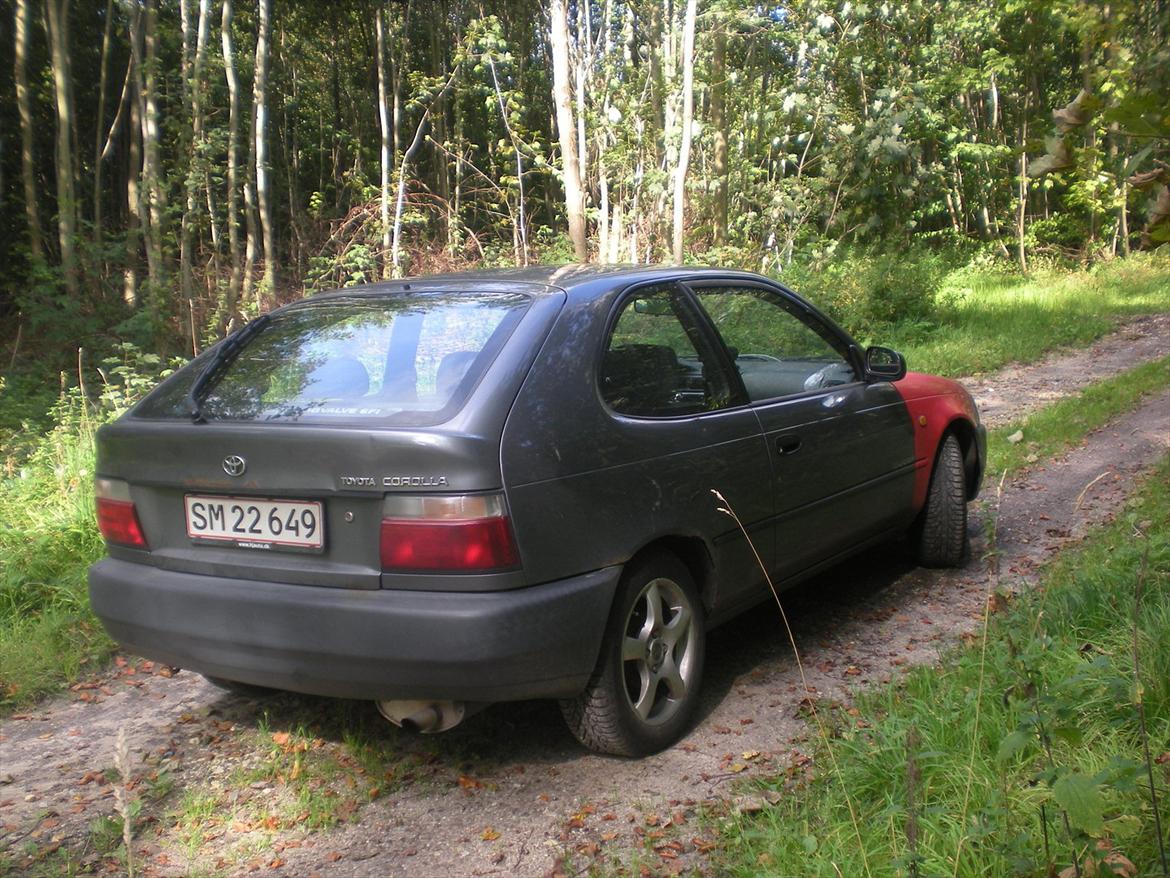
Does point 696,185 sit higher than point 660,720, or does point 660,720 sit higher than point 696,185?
point 696,185

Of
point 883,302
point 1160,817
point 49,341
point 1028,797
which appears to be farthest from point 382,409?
point 49,341

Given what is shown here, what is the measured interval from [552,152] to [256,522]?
594 inches

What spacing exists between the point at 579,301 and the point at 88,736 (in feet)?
7.85

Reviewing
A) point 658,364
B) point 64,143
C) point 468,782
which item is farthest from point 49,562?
point 64,143

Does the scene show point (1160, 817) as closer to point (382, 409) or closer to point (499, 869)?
point (499, 869)

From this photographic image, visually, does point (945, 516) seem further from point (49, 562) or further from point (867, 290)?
point (867, 290)

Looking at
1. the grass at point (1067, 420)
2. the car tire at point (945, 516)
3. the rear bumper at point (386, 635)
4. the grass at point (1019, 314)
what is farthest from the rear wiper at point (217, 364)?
the grass at point (1019, 314)

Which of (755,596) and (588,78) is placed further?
(588,78)

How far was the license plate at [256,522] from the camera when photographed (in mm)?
2842

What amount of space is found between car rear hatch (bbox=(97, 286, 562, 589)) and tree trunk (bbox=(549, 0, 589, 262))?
30.9ft

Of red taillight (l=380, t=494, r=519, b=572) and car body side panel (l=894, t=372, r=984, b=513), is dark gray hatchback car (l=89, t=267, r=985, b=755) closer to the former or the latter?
red taillight (l=380, t=494, r=519, b=572)

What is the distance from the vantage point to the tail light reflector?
3225mm

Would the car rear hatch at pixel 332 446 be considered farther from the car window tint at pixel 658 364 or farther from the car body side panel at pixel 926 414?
the car body side panel at pixel 926 414

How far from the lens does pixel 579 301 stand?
11.0ft
